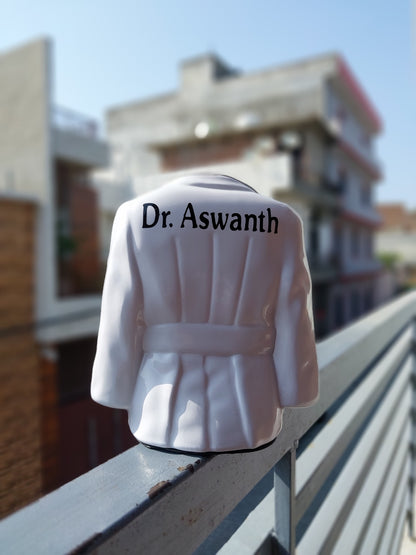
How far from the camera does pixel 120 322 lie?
594 mm

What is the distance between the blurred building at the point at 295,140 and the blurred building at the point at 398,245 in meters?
5.23

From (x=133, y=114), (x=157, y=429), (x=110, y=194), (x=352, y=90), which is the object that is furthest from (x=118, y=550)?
(x=133, y=114)

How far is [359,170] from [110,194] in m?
8.75

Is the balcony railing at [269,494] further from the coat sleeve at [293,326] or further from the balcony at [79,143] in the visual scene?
the balcony at [79,143]

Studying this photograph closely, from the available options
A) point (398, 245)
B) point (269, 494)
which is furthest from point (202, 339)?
point (398, 245)

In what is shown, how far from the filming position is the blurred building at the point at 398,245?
1931 centimetres

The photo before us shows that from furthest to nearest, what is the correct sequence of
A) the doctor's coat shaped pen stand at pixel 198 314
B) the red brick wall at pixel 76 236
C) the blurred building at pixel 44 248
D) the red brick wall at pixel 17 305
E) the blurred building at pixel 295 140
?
the blurred building at pixel 295 140, the red brick wall at pixel 76 236, the blurred building at pixel 44 248, the red brick wall at pixel 17 305, the doctor's coat shaped pen stand at pixel 198 314

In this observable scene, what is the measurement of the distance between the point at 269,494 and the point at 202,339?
31cm

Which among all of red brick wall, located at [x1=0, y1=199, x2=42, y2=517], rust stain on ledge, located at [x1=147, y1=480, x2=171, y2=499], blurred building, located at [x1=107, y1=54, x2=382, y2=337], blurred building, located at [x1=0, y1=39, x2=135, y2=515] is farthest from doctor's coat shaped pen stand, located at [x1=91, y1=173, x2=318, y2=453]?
blurred building, located at [x1=107, y1=54, x2=382, y2=337]

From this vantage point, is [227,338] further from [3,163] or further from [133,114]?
[133,114]

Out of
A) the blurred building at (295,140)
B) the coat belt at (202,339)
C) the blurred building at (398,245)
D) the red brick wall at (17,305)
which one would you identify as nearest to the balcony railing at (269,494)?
the coat belt at (202,339)

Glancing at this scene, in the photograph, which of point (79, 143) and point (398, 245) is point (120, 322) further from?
point (398, 245)

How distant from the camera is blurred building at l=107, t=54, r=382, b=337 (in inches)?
385

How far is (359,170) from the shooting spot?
14.0m
